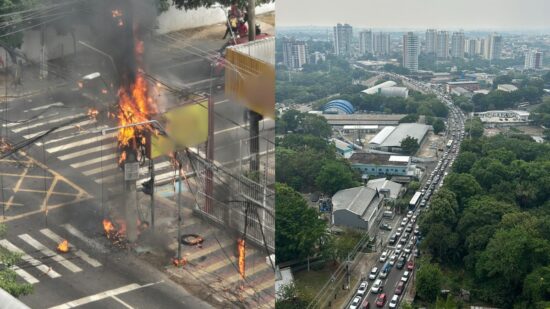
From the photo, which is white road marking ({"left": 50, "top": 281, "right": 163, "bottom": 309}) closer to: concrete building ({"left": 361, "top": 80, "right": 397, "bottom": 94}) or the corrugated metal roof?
the corrugated metal roof

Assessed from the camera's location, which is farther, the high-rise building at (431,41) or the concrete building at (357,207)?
the high-rise building at (431,41)

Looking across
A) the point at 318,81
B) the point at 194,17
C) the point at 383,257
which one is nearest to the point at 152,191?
the point at 194,17

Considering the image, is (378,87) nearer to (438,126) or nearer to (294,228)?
(438,126)

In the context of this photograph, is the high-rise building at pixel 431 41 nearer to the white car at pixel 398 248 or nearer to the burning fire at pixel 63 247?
the white car at pixel 398 248

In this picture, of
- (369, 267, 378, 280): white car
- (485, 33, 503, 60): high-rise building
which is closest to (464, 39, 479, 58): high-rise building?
(485, 33, 503, 60): high-rise building

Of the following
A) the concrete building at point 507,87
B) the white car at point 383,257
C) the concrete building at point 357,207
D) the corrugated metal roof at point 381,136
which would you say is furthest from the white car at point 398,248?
the concrete building at point 507,87

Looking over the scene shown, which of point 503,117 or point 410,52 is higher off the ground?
point 410,52

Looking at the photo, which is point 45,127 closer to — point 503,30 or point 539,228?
point 539,228
